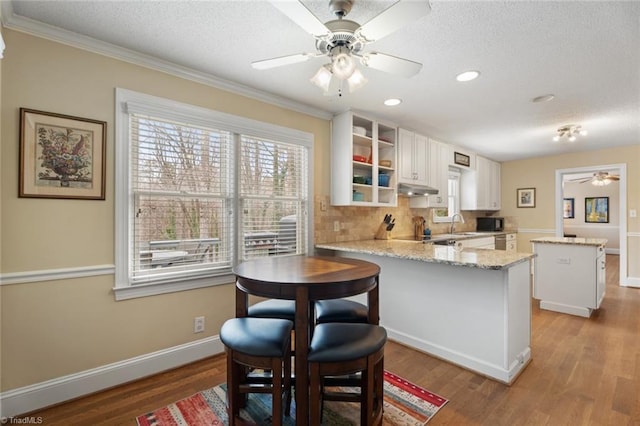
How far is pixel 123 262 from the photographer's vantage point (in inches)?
82.6

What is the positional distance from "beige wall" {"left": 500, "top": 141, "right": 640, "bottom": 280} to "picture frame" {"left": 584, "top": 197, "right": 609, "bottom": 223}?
5.28m

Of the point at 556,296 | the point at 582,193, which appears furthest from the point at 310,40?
the point at 582,193

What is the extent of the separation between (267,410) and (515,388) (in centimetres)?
169

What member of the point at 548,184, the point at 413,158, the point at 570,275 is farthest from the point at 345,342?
the point at 548,184

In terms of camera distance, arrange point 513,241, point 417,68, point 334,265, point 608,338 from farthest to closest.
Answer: point 513,241
point 608,338
point 334,265
point 417,68

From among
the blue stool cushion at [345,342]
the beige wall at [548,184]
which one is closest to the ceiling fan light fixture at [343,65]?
the blue stool cushion at [345,342]

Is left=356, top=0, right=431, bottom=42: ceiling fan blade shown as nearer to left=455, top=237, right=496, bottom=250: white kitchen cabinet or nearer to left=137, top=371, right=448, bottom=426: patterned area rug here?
left=137, top=371, right=448, bottom=426: patterned area rug

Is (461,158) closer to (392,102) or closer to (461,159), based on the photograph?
(461,159)

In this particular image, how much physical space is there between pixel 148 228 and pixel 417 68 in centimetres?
212

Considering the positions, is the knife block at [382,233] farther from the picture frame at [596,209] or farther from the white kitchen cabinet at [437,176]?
the picture frame at [596,209]

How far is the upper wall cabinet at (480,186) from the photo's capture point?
215 inches

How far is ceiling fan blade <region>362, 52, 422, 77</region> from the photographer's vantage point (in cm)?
158

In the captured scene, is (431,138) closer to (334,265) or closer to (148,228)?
(334,265)

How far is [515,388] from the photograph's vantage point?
6.77 ft
